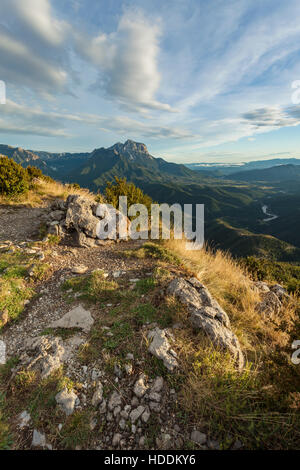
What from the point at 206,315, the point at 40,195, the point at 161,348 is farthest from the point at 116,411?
the point at 40,195

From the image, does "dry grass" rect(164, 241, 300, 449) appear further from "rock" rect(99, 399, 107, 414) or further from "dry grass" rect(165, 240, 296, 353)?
"rock" rect(99, 399, 107, 414)

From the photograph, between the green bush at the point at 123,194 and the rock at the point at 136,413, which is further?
the green bush at the point at 123,194

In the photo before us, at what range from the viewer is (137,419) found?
2.51m

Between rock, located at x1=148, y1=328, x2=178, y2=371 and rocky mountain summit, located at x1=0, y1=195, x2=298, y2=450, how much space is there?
0.02m

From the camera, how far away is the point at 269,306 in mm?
5285

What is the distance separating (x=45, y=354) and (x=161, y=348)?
2032 mm

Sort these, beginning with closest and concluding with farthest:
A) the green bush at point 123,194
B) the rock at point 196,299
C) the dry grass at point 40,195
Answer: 1. the rock at point 196,299
2. the dry grass at point 40,195
3. the green bush at point 123,194

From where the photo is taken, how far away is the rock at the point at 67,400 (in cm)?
256

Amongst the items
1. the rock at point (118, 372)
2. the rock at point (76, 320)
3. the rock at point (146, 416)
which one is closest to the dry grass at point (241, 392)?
the rock at point (146, 416)

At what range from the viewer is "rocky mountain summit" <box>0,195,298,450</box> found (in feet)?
7.85

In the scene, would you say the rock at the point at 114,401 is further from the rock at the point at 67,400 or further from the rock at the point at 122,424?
the rock at the point at 67,400

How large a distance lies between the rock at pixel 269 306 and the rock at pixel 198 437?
11.4 ft

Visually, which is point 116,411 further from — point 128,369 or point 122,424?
point 128,369
